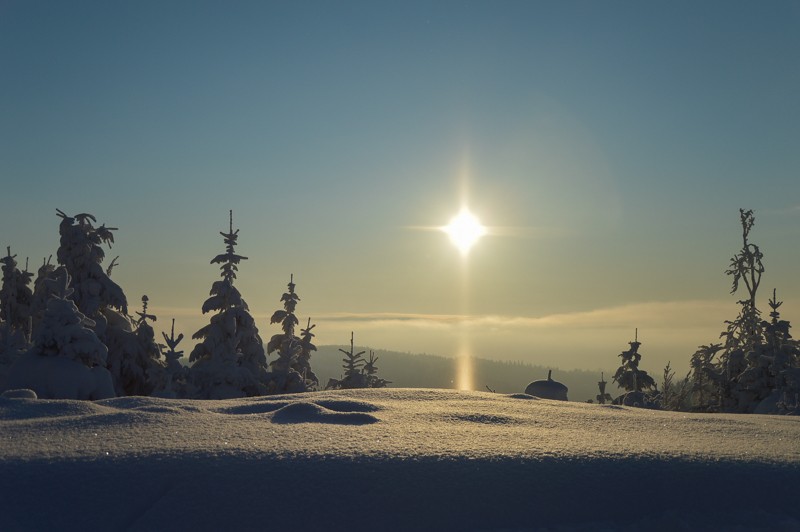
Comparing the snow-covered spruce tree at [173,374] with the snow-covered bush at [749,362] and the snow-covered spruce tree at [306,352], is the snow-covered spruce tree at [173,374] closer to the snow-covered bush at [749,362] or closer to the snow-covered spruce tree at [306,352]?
the snow-covered spruce tree at [306,352]

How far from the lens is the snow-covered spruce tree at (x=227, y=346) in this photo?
27.0 metres

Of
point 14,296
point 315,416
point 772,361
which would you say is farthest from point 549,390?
point 14,296

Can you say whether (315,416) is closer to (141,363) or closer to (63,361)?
(63,361)

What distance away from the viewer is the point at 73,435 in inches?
267

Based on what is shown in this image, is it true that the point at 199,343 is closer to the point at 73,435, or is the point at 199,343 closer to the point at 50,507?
the point at 73,435

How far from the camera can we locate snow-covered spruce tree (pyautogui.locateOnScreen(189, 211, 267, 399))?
1061 inches

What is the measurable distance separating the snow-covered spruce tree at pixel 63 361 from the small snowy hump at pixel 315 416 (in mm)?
11557

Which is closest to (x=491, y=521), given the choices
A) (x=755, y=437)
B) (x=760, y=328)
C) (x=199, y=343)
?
(x=755, y=437)

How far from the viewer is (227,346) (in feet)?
90.7

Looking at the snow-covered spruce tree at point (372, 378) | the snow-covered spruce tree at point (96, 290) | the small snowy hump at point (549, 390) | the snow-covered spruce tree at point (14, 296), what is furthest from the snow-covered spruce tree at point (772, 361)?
the snow-covered spruce tree at point (14, 296)

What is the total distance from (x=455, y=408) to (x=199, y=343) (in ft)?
69.3

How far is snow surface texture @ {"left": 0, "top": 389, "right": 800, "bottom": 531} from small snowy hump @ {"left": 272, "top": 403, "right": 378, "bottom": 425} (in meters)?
0.53

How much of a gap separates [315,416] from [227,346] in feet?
67.5

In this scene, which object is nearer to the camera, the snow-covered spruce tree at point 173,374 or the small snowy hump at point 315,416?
the small snowy hump at point 315,416
